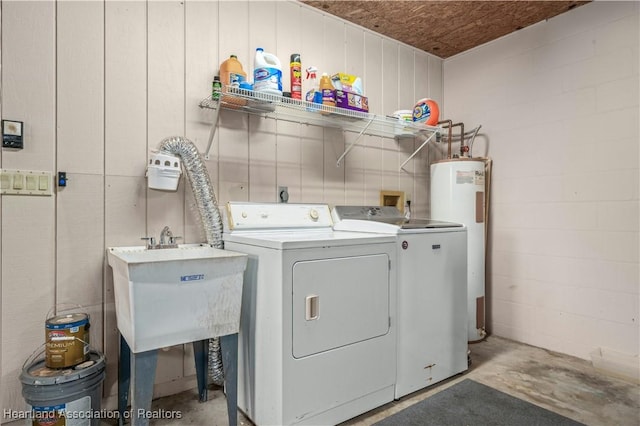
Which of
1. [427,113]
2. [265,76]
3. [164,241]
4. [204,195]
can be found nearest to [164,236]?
[164,241]

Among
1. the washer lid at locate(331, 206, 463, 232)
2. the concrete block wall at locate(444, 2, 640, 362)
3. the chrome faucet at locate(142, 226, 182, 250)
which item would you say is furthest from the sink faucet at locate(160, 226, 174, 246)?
the concrete block wall at locate(444, 2, 640, 362)

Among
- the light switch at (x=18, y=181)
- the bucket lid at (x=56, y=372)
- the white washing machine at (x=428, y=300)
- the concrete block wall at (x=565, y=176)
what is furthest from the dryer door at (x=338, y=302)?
the concrete block wall at (x=565, y=176)

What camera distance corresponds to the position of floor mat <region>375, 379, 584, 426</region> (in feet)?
5.78

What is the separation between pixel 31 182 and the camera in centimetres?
169

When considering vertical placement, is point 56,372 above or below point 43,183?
below

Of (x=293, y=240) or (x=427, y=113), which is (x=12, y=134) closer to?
(x=293, y=240)

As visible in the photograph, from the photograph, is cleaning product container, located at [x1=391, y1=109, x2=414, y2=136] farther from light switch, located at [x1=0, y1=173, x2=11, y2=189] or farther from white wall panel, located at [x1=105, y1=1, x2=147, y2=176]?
light switch, located at [x1=0, y1=173, x2=11, y2=189]

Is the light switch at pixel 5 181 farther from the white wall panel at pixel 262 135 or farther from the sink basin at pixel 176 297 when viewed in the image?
the white wall panel at pixel 262 135

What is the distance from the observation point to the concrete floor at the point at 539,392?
5.96 feet

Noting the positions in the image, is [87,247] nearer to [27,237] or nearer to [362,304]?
[27,237]

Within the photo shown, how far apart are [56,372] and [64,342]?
0.40 ft

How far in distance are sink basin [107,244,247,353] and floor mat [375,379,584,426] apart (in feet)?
3.18

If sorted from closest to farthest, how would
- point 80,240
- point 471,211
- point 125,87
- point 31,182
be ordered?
point 31,182, point 80,240, point 125,87, point 471,211

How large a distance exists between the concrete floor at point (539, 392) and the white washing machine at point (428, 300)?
0.12 metres
